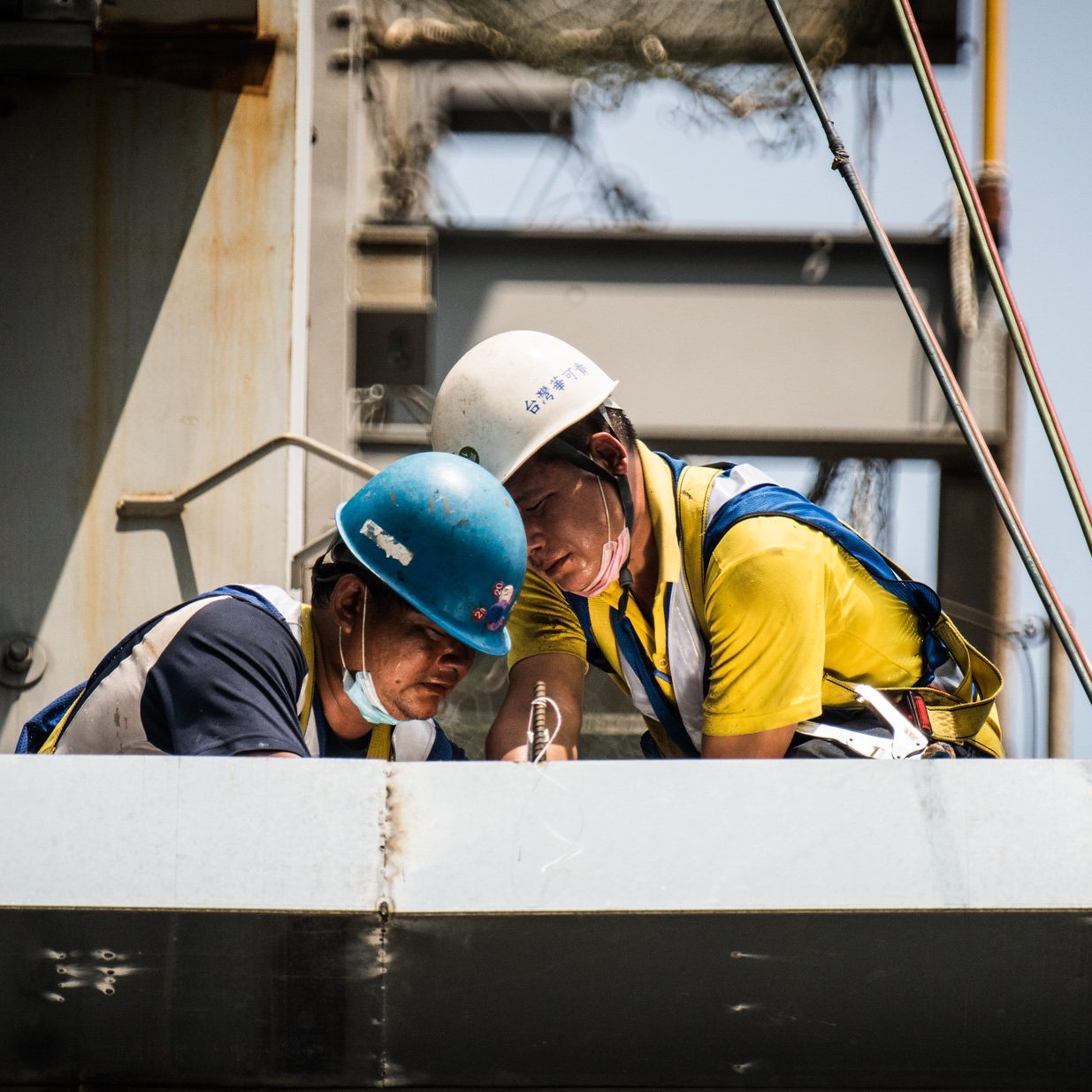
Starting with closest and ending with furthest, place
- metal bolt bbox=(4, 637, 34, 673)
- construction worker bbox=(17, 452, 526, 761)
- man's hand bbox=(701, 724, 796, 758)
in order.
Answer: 1. construction worker bbox=(17, 452, 526, 761)
2. man's hand bbox=(701, 724, 796, 758)
3. metal bolt bbox=(4, 637, 34, 673)

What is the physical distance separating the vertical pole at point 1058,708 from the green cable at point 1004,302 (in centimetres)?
372

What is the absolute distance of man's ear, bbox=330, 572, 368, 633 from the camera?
9.34 feet

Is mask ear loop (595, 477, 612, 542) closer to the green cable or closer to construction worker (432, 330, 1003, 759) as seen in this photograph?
construction worker (432, 330, 1003, 759)

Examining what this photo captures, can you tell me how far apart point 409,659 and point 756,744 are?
2.47 ft

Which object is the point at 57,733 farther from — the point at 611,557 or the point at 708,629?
the point at 708,629

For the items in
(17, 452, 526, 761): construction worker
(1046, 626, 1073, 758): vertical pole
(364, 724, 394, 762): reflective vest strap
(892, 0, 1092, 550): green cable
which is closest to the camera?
(17, 452, 526, 761): construction worker

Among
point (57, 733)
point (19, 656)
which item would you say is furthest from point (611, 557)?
point (19, 656)

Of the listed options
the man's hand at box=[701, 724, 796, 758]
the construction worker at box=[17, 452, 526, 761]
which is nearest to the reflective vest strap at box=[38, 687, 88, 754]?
the construction worker at box=[17, 452, 526, 761]

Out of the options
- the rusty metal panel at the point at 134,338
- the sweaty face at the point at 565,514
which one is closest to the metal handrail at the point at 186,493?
the rusty metal panel at the point at 134,338

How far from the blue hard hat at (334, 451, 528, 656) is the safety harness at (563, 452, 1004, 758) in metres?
0.44

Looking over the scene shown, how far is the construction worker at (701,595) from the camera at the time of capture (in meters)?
2.78

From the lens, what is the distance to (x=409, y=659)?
288 centimetres

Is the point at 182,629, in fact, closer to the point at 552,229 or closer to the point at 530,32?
the point at 552,229

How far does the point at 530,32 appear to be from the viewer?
6.89m
